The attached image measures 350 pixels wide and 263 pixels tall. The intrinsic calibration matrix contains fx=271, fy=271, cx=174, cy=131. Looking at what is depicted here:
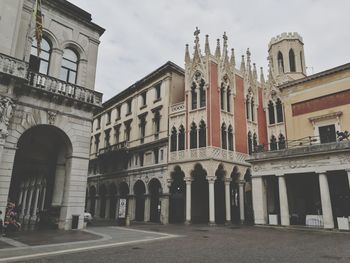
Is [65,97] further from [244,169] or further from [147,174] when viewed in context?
[244,169]

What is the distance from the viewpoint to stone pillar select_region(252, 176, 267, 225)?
70.2ft

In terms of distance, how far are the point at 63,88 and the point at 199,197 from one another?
17782 millimetres

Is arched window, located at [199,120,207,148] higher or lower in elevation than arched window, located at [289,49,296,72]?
lower

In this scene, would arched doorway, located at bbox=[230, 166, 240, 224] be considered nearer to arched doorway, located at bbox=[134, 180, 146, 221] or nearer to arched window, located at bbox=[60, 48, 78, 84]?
arched doorway, located at bbox=[134, 180, 146, 221]

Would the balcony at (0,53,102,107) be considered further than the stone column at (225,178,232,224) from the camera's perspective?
No

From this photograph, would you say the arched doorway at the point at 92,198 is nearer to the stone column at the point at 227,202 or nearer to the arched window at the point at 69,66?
the stone column at the point at 227,202

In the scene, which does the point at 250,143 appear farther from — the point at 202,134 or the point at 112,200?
the point at 112,200

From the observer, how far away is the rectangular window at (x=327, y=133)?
23.9 meters

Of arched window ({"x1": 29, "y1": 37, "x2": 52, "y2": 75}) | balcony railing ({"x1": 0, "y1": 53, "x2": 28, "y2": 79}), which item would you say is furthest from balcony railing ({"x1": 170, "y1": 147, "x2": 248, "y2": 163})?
balcony railing ({"x1": 0, "y1": 53, "x2": 28, "y2": 79})

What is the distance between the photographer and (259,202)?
21.6 metres

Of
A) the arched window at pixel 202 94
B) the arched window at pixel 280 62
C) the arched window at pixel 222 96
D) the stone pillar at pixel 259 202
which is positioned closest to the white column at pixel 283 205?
the stone pillar at pixel 259 202

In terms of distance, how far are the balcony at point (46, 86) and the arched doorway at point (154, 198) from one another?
1365 centimetres

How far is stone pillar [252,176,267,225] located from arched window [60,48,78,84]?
1630 cm

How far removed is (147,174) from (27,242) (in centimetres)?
1918
